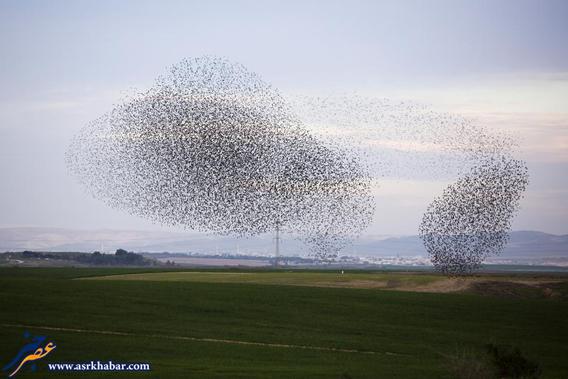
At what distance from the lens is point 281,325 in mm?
50125

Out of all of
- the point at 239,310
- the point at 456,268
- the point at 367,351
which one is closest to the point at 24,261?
the point at 456,268

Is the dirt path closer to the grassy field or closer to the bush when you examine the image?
the grassy field

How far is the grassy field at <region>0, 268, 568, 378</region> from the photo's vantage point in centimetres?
3850

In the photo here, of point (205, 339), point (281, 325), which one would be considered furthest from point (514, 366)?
point (281, 325)

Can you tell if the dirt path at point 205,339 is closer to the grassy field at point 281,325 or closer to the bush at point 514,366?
the grassy field at point 281,325

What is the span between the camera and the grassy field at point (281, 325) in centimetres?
Answer: 3850

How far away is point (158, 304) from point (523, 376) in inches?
1053

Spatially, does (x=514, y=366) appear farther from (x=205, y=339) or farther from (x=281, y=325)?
(x=281, y=325)

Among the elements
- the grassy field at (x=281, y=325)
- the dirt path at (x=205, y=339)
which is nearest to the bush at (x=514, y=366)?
the grassy field at (x=281, y=325)

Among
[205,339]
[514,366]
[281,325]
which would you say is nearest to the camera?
[514,366]

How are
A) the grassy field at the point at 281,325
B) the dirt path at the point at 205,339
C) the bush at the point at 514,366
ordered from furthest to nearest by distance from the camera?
1. the dirt path at the point at 205,339
2. the grassy field at the point at 281,325
3. the bush at the point at 514,366

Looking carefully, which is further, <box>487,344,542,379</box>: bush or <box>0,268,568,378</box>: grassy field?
<box>0,268,568,378</box>: grassy field

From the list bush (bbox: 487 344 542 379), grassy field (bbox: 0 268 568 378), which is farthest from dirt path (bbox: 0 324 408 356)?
bush (bbox: 487 344 542 379)

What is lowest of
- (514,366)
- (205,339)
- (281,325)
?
(514,366)
